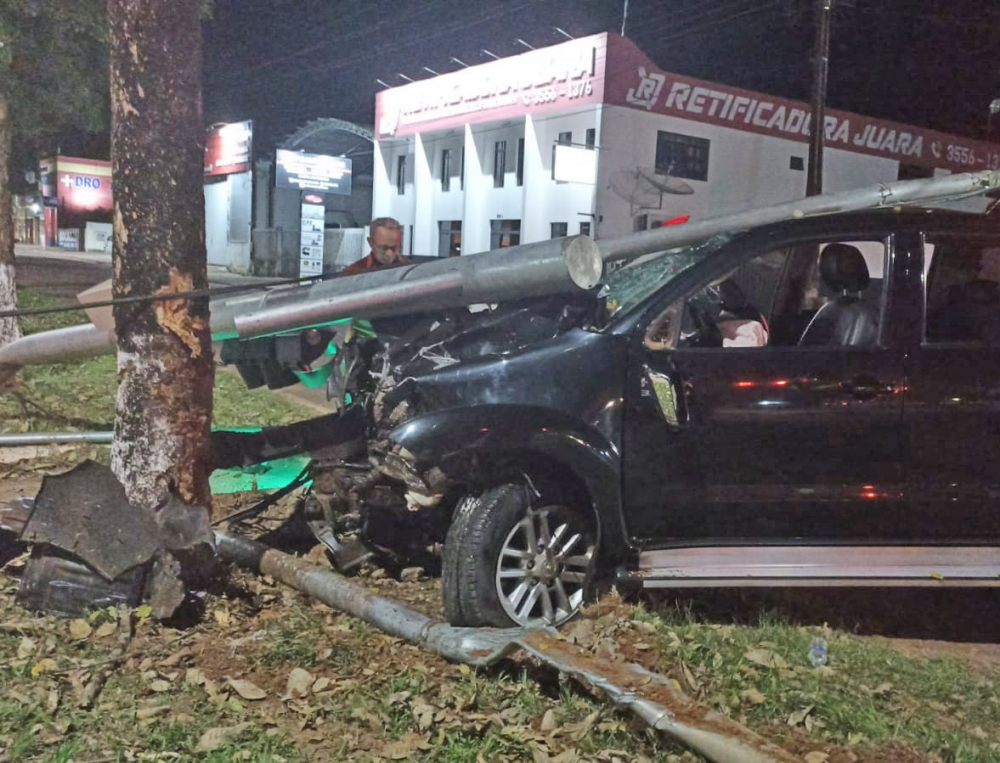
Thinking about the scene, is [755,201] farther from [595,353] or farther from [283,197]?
[595,353]

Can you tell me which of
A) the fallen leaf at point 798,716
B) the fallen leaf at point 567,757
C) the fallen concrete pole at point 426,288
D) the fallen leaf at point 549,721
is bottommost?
the fallen leaf at point 567,757

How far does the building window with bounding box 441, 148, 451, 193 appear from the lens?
35.8m

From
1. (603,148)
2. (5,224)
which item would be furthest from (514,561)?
(603,148)

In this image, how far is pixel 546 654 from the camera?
3.50m

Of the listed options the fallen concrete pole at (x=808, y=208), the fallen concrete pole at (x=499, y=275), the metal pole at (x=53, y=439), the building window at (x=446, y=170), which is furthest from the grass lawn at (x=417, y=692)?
the building window at (x=446, y=170)

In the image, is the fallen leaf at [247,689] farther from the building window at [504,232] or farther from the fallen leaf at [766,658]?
the building window at [504,232]

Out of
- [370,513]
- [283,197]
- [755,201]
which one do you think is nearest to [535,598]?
[370,513]

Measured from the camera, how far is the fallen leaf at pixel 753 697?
3.50m

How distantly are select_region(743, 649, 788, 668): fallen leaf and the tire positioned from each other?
29.2 inches

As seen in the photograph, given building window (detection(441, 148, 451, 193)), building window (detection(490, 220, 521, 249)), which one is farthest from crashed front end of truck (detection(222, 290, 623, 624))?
building window (detection(441, 148, 451, 193))

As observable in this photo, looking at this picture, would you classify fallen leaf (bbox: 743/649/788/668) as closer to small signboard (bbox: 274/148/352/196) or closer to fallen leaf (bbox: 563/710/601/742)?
fallen leaf (bbox: 563/710/601/742)

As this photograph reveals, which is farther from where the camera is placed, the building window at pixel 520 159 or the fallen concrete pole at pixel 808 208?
the building window at pixel 520 159

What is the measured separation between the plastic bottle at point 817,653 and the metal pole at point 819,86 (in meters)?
13.9

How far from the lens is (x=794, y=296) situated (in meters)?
5.12
